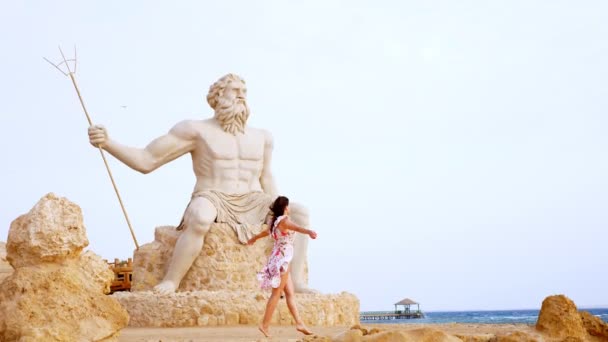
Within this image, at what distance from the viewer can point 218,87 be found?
9.77 meters

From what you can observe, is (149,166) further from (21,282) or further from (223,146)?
(21,282)

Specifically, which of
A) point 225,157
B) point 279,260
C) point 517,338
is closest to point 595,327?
point 517,338

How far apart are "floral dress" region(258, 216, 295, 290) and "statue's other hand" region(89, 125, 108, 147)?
11.3ft

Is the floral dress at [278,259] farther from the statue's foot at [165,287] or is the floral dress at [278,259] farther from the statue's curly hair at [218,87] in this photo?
the statue's curly hair at [218,87]

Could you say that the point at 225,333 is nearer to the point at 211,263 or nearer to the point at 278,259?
the point at 278,259

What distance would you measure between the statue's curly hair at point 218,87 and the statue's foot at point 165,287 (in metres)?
2.26

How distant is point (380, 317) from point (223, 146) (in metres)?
47.0

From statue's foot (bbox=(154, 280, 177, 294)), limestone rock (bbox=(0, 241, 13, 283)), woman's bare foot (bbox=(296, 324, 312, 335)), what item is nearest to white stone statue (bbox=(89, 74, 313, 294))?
statue's foot (bbox=(154, 280, 177, 294))

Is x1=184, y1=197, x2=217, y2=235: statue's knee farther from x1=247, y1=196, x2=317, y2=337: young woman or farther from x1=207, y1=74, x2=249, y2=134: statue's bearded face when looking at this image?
x1=247, y1=196, x2=317, y2=337: young woman

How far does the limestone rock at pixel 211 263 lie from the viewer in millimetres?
9086

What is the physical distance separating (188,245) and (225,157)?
49.5 inches

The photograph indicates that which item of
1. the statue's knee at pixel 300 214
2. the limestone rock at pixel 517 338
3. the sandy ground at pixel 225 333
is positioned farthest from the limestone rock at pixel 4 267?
the limestone rock at pixel 517 338

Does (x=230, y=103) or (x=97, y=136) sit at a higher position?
(x=230, y=103)

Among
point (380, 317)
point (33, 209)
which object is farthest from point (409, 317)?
point (33, 209)
